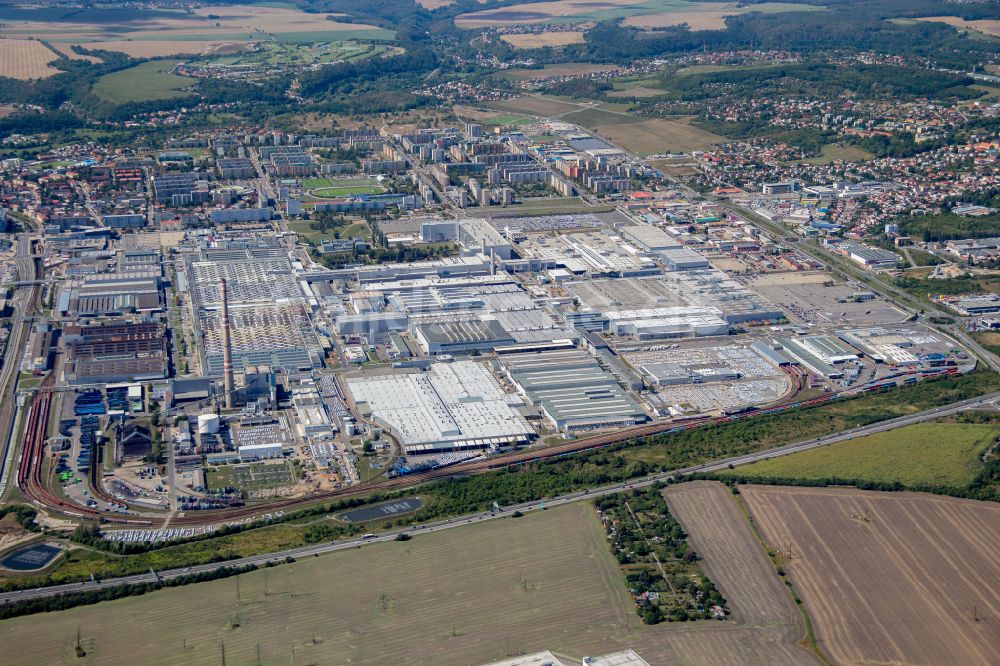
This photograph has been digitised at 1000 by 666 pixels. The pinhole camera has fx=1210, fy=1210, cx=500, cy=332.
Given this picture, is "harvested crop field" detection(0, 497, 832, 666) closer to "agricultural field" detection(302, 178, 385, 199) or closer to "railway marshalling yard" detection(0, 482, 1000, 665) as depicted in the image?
"railway marshalling yard" detection(0, 482, 1000, 665)

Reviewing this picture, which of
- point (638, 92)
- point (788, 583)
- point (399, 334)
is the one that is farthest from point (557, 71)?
point (788, 583)

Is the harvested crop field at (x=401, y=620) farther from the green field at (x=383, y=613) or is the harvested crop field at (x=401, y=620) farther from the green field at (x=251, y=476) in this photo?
the green field at (x=251, y=476)

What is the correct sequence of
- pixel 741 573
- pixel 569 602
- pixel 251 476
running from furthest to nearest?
1. pixel 251 476
2. pixel 741 573
3. pixel 569 602

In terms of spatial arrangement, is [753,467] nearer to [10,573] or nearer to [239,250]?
[10,573]

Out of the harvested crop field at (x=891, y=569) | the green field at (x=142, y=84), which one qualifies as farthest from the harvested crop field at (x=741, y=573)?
the green field at (x=142, y=84)

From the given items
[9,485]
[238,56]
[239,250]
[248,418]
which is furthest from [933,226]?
[238,56]

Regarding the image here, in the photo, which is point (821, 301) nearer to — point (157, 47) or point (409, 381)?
point (409, 381)

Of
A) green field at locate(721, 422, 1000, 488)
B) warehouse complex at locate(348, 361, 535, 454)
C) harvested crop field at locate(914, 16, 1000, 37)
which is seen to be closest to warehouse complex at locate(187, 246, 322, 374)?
warehouse complex at locate(348, 361, 535, 454)
